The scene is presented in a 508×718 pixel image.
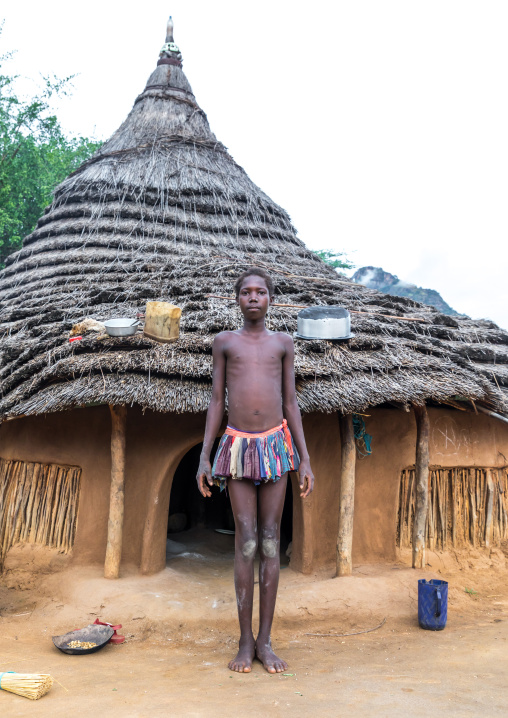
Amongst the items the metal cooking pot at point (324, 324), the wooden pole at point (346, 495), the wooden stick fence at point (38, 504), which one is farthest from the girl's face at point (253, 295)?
the wooden stick fence at point (38, 504)

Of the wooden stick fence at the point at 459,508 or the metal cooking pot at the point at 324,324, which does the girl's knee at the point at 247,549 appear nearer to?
the metal cooking pot at the point at 324,324

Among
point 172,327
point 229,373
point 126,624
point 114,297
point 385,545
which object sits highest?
point 114,297

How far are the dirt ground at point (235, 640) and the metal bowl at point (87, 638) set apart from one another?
0.18ft

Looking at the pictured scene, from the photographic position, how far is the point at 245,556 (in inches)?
139

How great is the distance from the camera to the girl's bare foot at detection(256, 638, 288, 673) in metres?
3.47

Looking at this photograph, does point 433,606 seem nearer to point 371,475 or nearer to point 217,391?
point 371,475

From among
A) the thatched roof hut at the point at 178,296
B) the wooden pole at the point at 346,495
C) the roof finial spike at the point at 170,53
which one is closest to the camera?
the thatched roof hut at the point at 178,296

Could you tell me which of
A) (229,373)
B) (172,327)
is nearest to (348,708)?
(229,373)

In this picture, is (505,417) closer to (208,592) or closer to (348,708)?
(208,592)

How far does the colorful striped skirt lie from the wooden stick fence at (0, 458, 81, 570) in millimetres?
2784

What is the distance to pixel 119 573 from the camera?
5.30 metres

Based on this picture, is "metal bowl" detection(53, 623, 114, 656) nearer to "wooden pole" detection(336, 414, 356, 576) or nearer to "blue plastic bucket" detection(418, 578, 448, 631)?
"wooden pole" detection(336, 414, 356, 576)

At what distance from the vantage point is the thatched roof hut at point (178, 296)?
5199mm

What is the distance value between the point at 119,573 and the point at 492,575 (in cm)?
376
